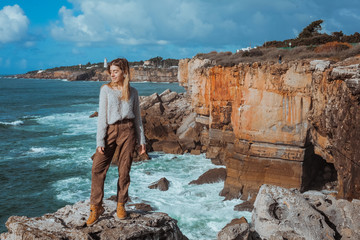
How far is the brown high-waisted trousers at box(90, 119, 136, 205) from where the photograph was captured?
505 cm

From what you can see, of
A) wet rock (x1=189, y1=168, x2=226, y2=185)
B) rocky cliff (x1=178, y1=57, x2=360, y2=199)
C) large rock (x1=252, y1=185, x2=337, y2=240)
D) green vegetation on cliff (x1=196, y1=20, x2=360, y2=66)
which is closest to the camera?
large rock (x1=252, y1=185, x2=337, y2=240)

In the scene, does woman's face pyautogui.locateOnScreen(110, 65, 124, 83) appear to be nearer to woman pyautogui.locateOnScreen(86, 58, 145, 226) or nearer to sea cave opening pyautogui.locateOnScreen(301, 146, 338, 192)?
woman pyautogui.locateOnScreen(86, 58, 145, 226)

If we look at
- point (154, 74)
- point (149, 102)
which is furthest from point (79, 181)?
point (154, 74)

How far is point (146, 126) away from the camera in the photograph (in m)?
26.9

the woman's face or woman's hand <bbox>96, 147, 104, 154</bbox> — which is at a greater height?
the woman's face

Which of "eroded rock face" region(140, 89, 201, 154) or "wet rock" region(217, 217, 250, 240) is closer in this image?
"wet rock" region(217, 217, 250, 240)

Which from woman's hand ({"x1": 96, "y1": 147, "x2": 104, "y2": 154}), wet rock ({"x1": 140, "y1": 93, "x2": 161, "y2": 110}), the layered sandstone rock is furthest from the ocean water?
the layered sandstone rock

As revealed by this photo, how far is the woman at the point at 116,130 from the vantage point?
4.96m

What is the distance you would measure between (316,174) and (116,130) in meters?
13.5

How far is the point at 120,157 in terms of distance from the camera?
17.0 feet

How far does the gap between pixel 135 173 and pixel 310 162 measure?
9930 millimetres

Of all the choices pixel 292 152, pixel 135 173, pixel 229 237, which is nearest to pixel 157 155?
pixel 135 173

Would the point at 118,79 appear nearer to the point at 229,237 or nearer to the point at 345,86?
the point at 229,237

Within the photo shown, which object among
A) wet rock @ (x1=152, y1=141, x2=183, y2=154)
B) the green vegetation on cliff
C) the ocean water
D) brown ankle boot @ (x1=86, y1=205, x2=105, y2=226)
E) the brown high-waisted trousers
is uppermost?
the green vegetation on cliff
